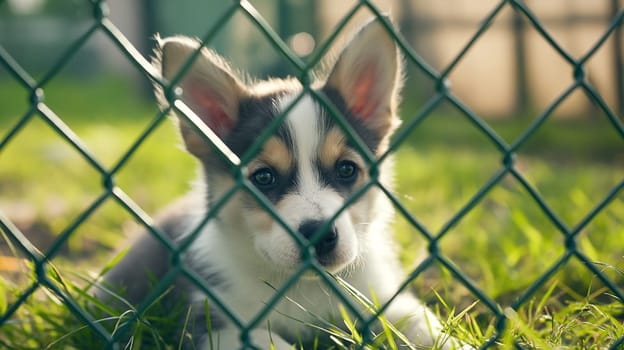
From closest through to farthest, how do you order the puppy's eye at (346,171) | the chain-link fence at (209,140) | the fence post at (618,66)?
the chain-link fence at (209,140) < the puppy's eye at (346,171) < the fence post at (618,66)

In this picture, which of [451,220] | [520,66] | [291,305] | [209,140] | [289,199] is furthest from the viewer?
[520,66]

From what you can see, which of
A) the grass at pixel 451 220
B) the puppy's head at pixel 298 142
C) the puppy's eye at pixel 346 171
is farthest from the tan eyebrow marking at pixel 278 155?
the grass at pixel 451 220

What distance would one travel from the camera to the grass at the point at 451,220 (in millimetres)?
2254

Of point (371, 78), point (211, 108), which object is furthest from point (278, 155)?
point (371, 78)

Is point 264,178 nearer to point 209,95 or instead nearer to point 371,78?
point 209,95

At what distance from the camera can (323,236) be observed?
84.0 inches

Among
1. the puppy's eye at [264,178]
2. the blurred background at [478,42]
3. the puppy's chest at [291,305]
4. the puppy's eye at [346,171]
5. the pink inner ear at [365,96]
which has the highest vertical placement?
the blurred background at [478,42]

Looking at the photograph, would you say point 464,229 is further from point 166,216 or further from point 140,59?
point 140,59

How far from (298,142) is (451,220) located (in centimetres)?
97

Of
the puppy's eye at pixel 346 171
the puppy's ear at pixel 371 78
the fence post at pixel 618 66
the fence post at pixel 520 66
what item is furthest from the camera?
the fence post at pixel 520 66

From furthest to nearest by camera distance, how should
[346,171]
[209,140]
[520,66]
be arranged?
[520,66]
[346,171]
[209,140]

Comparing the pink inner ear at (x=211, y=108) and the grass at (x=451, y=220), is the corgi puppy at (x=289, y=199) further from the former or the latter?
the grass at (x=451, y=220)

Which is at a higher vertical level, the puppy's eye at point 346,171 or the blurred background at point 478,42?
the blurred background at point 478,42

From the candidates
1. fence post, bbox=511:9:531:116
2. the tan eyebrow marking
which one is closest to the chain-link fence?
the tan eyebrow marking
